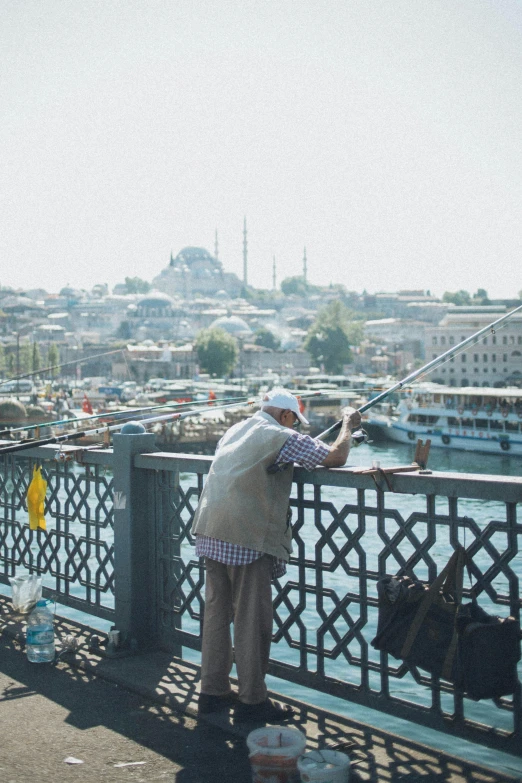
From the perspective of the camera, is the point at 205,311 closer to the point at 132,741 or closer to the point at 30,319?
the point at 30,319

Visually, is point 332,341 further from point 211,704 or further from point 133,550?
point 211,704

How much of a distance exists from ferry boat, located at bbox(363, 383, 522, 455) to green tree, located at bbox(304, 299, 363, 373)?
62.2 m

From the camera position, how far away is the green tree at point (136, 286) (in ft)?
611

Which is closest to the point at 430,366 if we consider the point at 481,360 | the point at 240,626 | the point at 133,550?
the point at 240,626

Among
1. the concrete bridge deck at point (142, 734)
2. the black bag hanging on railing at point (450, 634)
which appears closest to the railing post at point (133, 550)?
the concrete bridge deck at point (142, 734)

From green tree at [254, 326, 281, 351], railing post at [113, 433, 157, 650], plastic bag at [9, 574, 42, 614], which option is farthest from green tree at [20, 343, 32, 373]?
railing post at [113, 433, 157, 650]

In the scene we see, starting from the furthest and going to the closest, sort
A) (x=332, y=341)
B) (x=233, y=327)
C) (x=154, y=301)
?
(x=154, y=301) → (x=233, y=327) → (x=332, y=341)

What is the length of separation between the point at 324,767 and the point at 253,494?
2.54ft

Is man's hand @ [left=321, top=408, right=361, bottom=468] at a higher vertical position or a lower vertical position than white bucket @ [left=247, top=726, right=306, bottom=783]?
higher

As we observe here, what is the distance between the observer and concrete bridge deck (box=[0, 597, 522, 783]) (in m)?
2.60

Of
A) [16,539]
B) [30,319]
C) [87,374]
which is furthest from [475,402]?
[30,319]

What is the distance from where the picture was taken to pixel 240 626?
294 cm

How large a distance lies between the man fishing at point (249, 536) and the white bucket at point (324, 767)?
45 cm

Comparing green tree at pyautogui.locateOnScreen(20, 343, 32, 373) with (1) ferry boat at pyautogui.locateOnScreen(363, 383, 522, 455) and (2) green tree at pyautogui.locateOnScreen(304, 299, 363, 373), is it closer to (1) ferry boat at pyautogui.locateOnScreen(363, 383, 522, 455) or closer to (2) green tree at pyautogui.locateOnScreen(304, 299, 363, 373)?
(2) green tree at pyautogui.locateOnScreen(304, 299, 363, 373)
